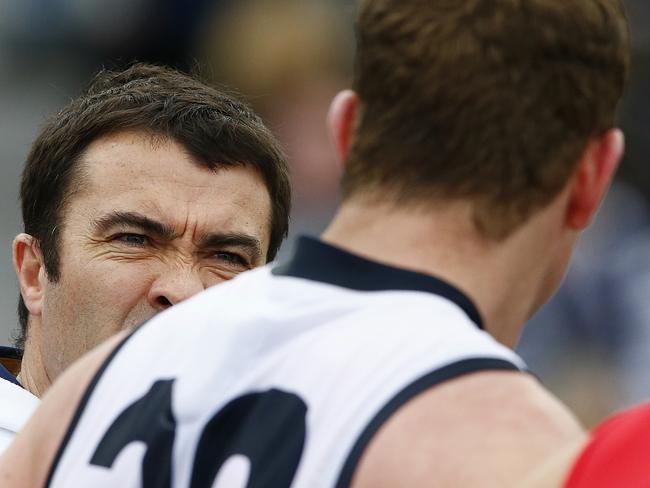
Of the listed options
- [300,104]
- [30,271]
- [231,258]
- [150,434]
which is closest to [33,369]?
[30,271]

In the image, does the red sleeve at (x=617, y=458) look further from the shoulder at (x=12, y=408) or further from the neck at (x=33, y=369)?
the neck at (x=33, y=369)

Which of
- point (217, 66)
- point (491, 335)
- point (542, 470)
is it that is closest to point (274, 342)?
point (491, 335)

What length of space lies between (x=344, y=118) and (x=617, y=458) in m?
0.61

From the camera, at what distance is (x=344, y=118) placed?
6.13 ft

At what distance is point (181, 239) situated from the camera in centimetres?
342

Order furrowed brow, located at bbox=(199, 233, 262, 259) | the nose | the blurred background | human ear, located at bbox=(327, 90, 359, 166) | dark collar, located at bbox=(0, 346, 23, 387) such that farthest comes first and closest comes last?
the blurred background, dark collar, located at bbox=(0, 346, 23, 387), furrowed brow, located at bbox=(199, 233, 262, 259), the nose, human ear, located at bbox=(327, 90, 359, 166)

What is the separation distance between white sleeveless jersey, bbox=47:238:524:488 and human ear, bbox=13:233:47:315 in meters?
1.69

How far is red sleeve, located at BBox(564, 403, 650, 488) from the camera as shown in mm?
1493

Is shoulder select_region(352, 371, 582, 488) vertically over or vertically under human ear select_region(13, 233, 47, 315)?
over

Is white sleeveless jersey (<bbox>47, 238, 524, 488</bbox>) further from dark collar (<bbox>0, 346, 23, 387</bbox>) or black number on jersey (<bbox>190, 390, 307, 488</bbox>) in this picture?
dark collar (<bbox>0, 346, 23, 387</bbox>)

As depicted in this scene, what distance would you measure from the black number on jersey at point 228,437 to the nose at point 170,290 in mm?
1498

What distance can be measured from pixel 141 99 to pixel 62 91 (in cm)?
391

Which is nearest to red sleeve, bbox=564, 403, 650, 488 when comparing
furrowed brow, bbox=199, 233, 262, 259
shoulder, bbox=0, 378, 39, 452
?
shoulder, bbox=0, 378, 39, 452

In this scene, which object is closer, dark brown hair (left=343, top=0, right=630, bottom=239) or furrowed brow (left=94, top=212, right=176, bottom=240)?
dark brown hair (left=343, top=0, right=630, bottom=239)
